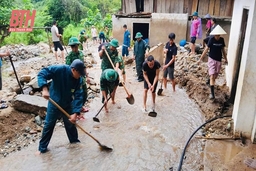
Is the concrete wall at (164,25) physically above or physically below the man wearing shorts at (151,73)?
above

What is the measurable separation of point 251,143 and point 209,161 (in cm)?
103

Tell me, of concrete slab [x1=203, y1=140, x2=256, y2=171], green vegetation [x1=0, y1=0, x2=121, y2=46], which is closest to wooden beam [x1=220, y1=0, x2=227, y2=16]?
concrete slab [x1=203, y1=140, x2=256, y2=171]

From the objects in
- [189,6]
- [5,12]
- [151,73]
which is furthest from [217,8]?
[5,12]

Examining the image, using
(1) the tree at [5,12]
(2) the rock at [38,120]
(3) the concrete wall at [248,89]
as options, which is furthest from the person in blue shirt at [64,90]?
(1) the tree at [5,12]

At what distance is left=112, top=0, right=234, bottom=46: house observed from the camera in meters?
12.5

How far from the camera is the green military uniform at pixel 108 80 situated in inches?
224

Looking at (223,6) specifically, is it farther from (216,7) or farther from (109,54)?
(109,54)

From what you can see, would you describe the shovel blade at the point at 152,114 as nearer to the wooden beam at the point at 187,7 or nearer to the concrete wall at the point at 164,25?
the concrete wall at the point at 164,25

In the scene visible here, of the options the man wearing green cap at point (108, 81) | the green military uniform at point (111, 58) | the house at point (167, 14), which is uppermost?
the house at point (167, 14)

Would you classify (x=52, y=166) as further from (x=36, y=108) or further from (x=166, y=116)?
(x=166, y=116)

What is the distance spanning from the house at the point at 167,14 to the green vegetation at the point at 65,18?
707 cm

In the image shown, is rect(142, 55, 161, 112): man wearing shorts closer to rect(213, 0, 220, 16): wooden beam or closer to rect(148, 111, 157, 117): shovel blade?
rect(148, 111, 157, 117): shovel blade

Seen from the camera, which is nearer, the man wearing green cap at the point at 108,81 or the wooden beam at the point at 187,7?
the man wearing green cap at the point at 108,81

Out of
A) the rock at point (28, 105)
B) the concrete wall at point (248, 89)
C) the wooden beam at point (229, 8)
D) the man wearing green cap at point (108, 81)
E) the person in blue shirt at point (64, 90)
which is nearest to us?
the person in blue shirt at point (64, 90)
